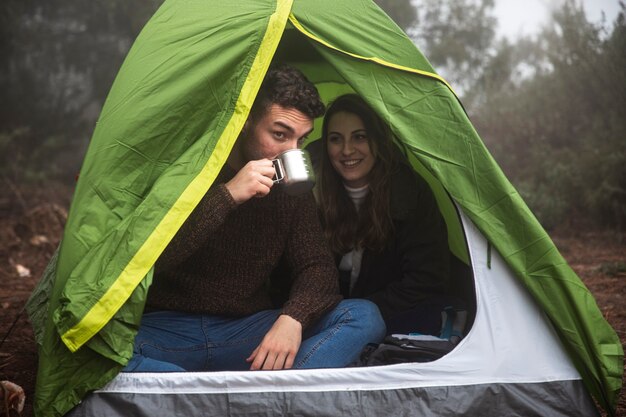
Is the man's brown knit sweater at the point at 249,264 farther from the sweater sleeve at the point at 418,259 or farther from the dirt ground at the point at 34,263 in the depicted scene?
the dirt ground at the point at 34,263

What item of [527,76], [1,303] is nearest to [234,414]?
[1,303]

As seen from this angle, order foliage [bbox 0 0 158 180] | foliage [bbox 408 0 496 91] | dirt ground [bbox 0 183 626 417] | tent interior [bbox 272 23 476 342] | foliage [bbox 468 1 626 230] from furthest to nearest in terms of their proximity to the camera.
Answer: foliage [bbox 408 0 496 91] < foliage [bbox 0 0 158 180] < foliage [bbox 468 1 626 230] < dirt ground [bbox 0 183 626 417] < tent interior [bbox 272 23 476 342]

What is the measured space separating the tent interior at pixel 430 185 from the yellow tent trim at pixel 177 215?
56cm

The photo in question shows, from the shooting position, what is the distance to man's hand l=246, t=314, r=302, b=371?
2.24m

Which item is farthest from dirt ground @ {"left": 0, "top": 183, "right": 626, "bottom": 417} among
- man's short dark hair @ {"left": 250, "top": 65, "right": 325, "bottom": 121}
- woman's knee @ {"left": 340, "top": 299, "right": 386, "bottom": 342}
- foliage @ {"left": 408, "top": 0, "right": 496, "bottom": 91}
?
foliage @ {"left": 408, "top": 0, "right": 496, "bottom": 91}

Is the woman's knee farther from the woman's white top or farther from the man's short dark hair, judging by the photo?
the man's short dark hair

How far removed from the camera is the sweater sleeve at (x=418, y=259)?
2.86 m

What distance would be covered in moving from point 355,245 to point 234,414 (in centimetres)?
106

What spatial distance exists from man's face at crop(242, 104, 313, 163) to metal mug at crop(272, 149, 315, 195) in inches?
7.4

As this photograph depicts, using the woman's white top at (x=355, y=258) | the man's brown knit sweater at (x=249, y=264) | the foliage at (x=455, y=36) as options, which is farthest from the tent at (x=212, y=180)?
the foliage at (x=455, y=36)

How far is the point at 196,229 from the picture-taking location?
7.46ft

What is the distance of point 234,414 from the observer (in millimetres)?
2223

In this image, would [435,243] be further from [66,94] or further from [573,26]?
[66,94]

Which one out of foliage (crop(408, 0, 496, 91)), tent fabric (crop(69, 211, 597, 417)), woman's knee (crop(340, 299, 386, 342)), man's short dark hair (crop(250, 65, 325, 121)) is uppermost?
foliage (crop(408, 0, 496, 91))
